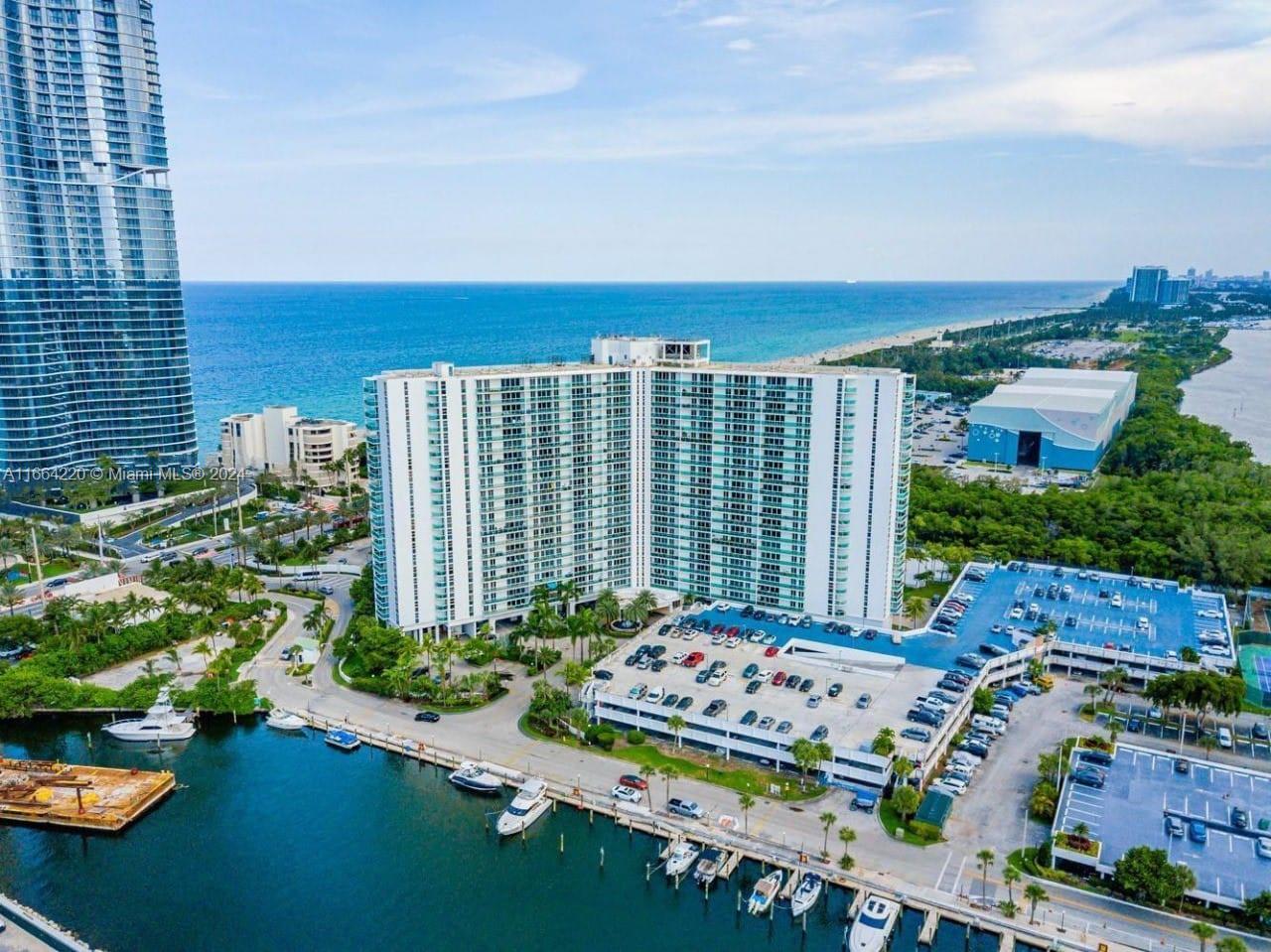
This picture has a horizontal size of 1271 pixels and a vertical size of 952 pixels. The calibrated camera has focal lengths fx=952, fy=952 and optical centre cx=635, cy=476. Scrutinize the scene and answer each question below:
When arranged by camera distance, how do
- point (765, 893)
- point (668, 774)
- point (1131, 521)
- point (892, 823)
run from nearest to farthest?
point (765, 893) < point (892, 823) < point (668, 774) < point (1131, 521)

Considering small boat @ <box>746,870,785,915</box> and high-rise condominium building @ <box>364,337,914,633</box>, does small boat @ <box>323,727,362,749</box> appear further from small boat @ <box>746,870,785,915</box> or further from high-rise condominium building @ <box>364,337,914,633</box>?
small boat @ <box>746,870,785,915</box>

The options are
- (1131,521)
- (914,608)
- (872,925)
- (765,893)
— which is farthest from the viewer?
(1131,521)

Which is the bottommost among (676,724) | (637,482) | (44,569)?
(44,569)

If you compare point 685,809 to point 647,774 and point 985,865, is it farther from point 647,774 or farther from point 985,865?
point 985,865

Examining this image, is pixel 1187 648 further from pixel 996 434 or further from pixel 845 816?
pixel 996 434

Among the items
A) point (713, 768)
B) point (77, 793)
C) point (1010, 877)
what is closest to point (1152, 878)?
point (1010, 877)

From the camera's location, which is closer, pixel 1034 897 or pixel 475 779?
pixel 1034 897

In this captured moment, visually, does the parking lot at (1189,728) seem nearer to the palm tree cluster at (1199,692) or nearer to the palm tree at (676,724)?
the palm tree cluster at (1199,692)

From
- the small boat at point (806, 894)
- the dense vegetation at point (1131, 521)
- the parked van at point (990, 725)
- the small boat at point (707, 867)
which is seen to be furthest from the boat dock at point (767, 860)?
the dense vegetation at point (1131, 521)

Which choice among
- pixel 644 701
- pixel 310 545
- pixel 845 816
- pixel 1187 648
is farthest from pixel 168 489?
pixel 1187 648
